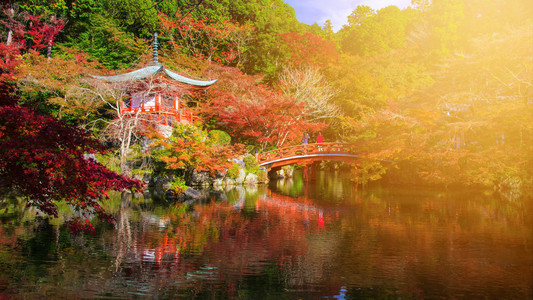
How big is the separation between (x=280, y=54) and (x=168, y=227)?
21.0 meters

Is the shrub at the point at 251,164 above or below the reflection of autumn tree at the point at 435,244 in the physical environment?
above

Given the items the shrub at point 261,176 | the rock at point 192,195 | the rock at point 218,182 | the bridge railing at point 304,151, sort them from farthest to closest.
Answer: the bridge railing at point 304,151 < the shrub at point 261,176 < the rock at point 218,182 < the rock at point 192,195

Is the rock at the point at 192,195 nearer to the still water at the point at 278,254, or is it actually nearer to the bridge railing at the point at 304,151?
the still water at the point at 278,254

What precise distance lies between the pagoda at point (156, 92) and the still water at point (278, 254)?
30.0 feet

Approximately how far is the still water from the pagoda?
9.14m

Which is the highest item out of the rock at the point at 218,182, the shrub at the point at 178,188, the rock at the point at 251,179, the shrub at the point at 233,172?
the shrub at the point at 233,172

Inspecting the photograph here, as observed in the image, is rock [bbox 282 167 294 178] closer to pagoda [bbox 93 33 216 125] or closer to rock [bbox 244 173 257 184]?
rock [bbox 244 173 257 184]

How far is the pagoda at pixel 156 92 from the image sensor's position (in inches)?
818

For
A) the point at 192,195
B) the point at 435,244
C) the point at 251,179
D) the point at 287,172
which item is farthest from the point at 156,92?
the point at 435,244

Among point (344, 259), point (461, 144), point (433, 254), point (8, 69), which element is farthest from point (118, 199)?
point (461, 144)

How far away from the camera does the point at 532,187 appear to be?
51.6 ft

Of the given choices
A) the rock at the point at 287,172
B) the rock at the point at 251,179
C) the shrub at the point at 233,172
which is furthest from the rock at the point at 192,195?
the rock at the point at 287,172

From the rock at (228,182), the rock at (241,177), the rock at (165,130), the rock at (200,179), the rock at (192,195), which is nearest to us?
the rock at (192,195)

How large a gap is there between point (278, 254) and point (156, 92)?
616 inches
